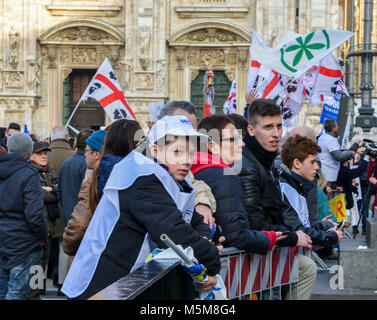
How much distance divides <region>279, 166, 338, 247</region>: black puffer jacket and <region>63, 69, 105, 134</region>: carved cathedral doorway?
25131 mm

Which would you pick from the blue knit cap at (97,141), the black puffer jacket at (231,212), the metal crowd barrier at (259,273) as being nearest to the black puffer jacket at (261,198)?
the metal crowd barrier at (259,273)

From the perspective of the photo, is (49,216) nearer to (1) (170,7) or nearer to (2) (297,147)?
(2) (297,147)

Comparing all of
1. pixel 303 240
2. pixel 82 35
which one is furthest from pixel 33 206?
pixel 82 35

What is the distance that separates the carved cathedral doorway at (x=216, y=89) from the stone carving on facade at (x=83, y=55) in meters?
3.83

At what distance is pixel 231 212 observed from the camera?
462cm

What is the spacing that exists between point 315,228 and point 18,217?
247 centimetres

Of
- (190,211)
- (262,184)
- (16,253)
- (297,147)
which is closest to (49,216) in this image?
(16,253)

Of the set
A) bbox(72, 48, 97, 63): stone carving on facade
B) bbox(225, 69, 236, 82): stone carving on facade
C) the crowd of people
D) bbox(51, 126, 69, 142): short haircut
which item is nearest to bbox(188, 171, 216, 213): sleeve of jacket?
the crowd of people

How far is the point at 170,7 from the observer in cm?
3047

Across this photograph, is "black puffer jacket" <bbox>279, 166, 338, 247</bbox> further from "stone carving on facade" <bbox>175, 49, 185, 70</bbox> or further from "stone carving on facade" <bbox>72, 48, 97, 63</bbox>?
"stone carving on facade" <bbox>72, 48, 97, 63</bbox>

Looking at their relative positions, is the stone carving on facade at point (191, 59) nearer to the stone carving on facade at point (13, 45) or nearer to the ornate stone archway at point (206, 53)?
the ornate stone archway at point (206, 53)

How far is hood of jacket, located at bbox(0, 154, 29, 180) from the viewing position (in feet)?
22.7

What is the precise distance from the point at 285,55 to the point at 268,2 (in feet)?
59.3
